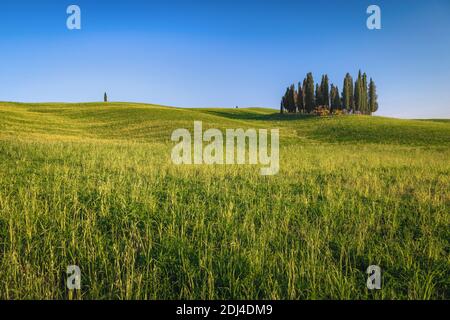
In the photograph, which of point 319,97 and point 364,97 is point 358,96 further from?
point 319,97

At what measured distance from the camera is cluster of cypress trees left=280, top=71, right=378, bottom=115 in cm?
7400

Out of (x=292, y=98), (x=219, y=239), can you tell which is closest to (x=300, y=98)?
(x=292, y=98)

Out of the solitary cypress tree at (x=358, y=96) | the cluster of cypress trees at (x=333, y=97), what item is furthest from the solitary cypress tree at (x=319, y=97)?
the solitary cypress tree at (x=358, y=96)

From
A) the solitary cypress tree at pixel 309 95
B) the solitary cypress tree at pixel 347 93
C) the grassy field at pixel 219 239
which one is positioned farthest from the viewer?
the solitary cypress tree at pixel 309 95

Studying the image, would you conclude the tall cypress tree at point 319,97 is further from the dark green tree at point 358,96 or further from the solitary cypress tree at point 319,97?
the dark green tree at point 358,96

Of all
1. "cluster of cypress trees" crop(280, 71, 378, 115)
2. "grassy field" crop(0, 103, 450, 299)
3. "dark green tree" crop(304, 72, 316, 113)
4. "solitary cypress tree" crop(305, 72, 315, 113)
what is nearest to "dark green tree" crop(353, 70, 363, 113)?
"cluster of cypress trees" crop(280, 71, 378, 115)

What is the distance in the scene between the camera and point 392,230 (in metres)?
5.52

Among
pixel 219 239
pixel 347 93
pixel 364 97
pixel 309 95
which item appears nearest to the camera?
pixel 219 239

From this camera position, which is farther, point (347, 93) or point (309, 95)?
point (309, 95)

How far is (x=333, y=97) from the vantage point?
244 ft

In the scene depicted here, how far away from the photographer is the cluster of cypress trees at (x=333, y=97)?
2913 inches

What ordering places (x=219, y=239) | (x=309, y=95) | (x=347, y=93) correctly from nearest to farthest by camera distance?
1. (x=219, y=239)
2. (x=347, y=93)
3. (x=309, y=95)

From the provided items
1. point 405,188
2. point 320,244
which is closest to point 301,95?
point 405,188

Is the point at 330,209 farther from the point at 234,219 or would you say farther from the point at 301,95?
the point at 301,95
